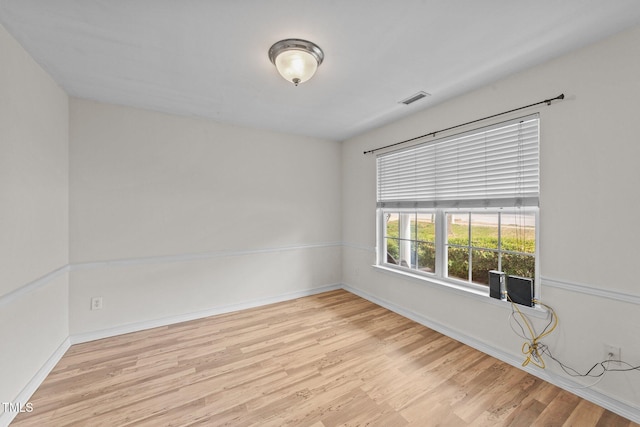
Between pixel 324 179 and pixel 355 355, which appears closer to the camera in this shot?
pixel 355 355

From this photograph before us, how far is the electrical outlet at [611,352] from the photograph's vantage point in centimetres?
173

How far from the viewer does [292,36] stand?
5.60 ft

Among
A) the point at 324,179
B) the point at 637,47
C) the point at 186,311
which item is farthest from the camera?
the point at 324,179

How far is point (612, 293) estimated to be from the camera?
1.74 m

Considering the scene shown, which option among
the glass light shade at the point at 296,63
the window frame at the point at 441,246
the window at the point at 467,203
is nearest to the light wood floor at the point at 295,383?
the window frame at the point at 441,246

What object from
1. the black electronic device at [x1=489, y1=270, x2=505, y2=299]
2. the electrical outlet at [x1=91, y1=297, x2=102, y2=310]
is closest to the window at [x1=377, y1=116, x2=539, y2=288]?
the black electronic device at [x1=489, y1=270, x2=505, y2=299]

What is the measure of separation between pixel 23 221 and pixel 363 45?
2.72 m

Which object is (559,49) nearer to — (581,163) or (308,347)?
(581,163)

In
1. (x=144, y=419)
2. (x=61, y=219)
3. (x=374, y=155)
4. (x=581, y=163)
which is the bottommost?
(x=144, y=419)

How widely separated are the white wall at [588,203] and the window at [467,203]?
0.52 feet

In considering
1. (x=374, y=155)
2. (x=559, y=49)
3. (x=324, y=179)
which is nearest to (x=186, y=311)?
(x=324, y=179)

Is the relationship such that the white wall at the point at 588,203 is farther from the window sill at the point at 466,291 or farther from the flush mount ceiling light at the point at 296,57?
the flush mount ceiling light at the point at 296,57

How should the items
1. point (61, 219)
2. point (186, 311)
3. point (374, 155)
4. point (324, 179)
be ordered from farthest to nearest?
point (324, 179) → point (374, 155) → point (186, 311) → point (61, 219)

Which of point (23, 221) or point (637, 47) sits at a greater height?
point (637, 47)
